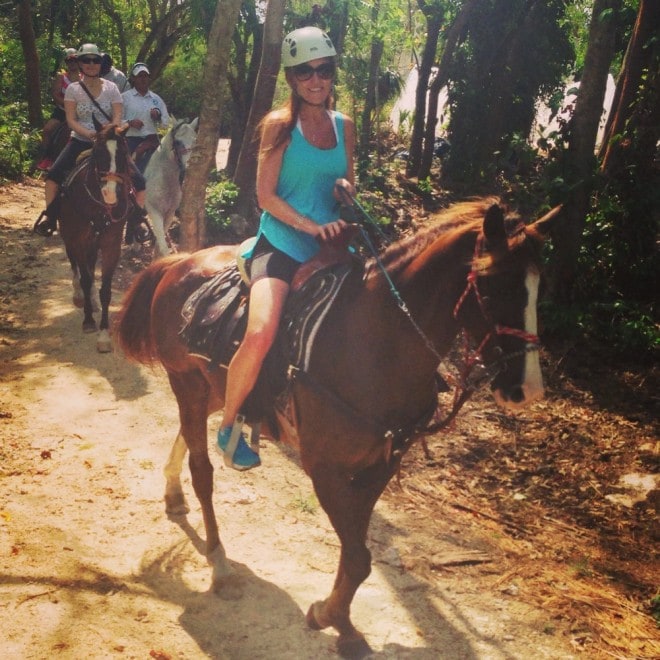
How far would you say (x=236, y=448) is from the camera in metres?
4.05

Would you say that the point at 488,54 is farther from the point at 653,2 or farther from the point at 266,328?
the point at 266,328

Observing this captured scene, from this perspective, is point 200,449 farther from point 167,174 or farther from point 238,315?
point 167,174

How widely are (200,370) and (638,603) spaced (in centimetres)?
333

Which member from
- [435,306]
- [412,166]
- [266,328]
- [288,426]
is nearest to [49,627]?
[288,426]

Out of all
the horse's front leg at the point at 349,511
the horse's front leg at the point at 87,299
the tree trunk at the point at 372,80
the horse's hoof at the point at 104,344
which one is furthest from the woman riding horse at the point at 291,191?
the tree trunk at the point at 372,80

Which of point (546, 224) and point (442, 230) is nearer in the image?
point (546, 224)

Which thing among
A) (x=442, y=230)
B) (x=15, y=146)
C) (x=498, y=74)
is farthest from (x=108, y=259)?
(x=498, y=74)

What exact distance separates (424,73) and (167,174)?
9.46 meters

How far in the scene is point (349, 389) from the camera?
3686 millimetres

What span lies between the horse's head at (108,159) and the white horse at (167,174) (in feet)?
5.84

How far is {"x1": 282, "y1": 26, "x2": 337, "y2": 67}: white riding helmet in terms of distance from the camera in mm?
3807

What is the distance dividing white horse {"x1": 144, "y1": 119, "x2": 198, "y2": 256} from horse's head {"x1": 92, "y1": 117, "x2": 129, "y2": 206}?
178 cm

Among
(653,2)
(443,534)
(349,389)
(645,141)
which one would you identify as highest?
(653,2)

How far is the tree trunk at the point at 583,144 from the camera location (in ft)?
28.9
